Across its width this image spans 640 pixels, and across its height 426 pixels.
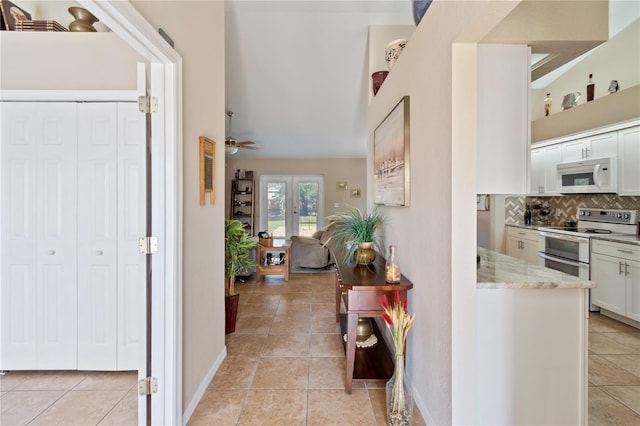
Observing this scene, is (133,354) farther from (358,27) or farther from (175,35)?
(358,27)

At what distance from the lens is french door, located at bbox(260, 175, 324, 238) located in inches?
312

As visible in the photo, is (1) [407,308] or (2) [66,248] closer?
(1) [407,308]

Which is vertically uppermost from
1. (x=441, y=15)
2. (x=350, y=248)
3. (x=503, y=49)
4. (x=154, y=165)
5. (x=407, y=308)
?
(x=441, y=15)

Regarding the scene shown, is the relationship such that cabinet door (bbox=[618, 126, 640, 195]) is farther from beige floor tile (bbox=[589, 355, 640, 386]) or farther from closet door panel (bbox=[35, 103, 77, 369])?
closet door panel (bbox=[35, 103, 77, 369])

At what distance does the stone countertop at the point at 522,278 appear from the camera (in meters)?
1.41

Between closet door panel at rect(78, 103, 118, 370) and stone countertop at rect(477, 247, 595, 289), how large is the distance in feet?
8.27

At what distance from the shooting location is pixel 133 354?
217cm

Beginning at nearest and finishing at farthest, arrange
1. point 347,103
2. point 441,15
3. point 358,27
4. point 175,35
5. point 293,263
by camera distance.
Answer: point 441,15 → point 175,35 → point 358,27 → point 347,103 → point 293,263

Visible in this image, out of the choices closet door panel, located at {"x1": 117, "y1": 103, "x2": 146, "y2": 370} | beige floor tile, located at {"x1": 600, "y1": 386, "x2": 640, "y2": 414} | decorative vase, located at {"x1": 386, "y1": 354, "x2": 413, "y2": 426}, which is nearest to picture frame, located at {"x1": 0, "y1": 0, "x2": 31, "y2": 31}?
closet door panel, located at {"x1": 117, "y1": 103, "x2": 146, "y2": 370}

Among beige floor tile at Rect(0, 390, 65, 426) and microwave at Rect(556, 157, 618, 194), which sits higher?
microwave at Rect(556, 157, 618, 194)

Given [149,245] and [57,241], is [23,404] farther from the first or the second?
[149,245]

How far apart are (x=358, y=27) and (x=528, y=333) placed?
137 inches

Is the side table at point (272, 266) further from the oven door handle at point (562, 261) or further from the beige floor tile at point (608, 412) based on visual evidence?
the beige floor tile at point (608, 412)

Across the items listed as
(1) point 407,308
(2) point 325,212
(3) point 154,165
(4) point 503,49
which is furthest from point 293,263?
(4) point 503,49
